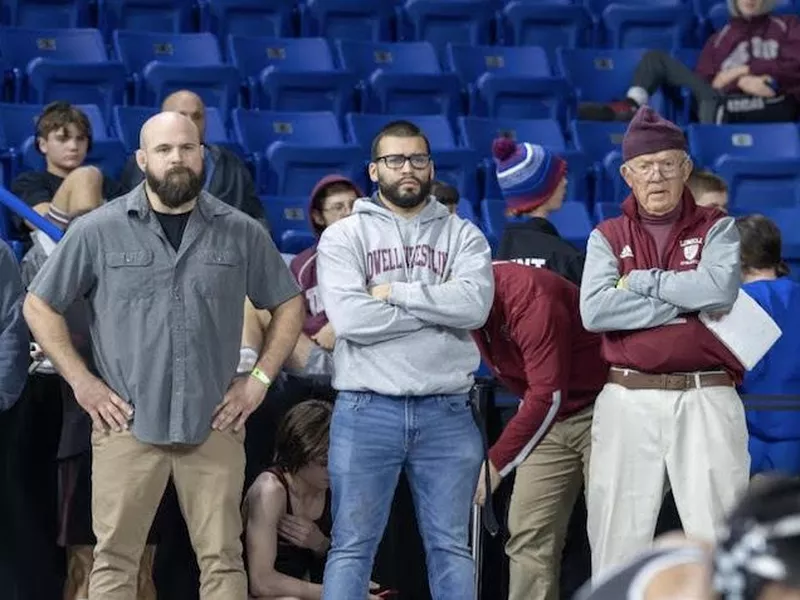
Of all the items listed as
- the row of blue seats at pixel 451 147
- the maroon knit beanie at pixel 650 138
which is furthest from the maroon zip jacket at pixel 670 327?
the row of blue seats at pixel 451 147

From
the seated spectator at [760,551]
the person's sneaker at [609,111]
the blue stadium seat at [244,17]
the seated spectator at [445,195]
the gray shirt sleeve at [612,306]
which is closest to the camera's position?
the seated spectator at [760,551]

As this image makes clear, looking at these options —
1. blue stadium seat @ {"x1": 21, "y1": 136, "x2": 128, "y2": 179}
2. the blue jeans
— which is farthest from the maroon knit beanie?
blue stadium seat @ {"x1": 21, "y1": 136, "x2": 128, "y2": 179}

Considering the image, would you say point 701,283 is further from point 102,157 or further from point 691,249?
point 102,157

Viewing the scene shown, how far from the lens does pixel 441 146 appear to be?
31.8 ft

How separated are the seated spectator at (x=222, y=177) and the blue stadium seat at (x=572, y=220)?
1.74 meters

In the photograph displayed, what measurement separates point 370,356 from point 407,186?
0.58m

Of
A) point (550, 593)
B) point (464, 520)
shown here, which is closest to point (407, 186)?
point (464, 520)

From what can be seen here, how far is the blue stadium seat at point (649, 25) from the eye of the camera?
11.3 meters

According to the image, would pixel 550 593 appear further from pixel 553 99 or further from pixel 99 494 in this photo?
pixel 553 99

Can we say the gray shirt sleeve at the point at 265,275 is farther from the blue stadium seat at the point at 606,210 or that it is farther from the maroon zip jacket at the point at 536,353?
the blue stadium seat at the point at 606,210

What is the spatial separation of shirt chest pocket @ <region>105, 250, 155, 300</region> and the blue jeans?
0.70m

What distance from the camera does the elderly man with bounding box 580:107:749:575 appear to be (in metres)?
5.40

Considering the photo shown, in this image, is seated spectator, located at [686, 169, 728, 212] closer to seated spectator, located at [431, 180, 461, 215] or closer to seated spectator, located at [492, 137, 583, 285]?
seated spectator, located at [431, 180, 461, 215]

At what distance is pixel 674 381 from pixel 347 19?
6199mm
